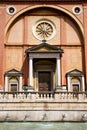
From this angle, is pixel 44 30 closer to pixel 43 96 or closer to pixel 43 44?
pixel 43 44

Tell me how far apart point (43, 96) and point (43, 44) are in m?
8.17

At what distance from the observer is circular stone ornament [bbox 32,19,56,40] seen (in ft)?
110

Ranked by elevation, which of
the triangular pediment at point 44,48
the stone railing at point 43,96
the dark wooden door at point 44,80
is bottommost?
the stone railing at point 43,96

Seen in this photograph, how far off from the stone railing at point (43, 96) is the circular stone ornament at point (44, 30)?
9.69 meters

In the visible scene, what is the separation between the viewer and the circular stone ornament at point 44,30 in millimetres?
33656

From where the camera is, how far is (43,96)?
25.2 m

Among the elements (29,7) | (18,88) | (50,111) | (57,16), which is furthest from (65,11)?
(50,111)

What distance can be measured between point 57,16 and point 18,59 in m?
5.92

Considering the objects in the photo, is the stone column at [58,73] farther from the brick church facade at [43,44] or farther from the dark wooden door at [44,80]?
the dark wooden door at [44,80]

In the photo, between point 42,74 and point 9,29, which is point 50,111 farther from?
point 9,29

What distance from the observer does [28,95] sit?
2480cm

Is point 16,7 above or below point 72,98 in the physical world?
above

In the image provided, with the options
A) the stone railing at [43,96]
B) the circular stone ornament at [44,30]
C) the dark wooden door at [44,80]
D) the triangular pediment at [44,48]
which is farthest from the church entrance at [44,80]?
the stone railing at [43,96]

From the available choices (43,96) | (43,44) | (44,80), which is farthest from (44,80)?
(43,96)
